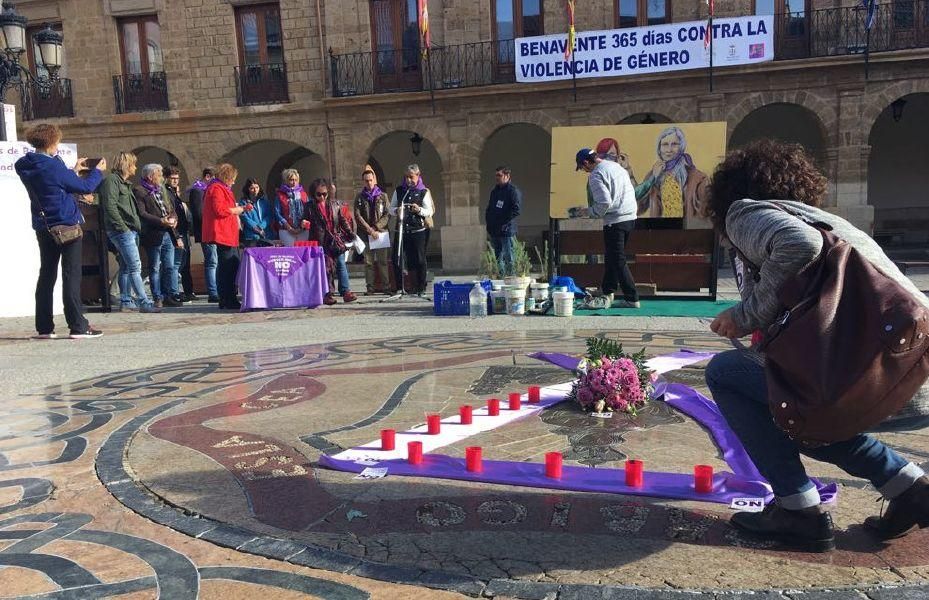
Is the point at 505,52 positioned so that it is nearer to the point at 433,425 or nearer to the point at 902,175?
the point at 902,175

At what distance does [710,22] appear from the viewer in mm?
14383

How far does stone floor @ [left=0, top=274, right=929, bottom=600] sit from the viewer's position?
198 centimetres

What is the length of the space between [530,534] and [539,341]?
3.68m

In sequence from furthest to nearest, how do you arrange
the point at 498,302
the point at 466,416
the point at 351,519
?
the point at 498,302 < the point at 466,416 < the point at 351,519

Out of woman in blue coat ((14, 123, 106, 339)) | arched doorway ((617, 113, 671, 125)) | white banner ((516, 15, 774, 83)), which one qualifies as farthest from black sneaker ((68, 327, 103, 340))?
arched doorway ((617, 113, 671, 125))

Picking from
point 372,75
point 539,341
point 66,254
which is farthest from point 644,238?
point 372,75

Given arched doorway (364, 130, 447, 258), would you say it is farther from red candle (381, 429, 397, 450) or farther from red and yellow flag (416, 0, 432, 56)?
red candle (381, 429, 397, 450)

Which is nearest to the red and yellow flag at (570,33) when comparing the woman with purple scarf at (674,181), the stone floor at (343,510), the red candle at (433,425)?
the woman with purple scarf at (674,181)

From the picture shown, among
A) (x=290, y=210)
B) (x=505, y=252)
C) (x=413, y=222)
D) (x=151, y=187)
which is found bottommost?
(x=505, y=252)

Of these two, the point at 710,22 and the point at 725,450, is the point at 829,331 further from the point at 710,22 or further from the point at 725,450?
the point at 710,22

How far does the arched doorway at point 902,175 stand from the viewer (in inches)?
687

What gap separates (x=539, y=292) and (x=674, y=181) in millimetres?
3445

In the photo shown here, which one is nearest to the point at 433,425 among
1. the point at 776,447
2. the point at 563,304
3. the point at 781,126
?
the point at 776,447

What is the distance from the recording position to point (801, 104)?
49.2 feet
